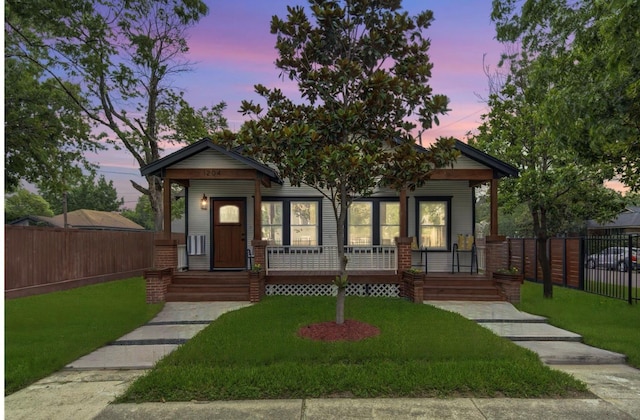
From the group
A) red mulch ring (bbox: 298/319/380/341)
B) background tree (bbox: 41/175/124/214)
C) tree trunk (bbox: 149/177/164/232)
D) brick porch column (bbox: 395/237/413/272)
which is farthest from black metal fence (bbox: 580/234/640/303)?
background tree (bbox: 41/175/124/214)

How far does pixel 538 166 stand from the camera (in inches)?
491

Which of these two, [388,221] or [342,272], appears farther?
[388,221]

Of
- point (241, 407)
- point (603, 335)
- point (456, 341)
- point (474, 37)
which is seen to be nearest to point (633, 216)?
point (474, 37)

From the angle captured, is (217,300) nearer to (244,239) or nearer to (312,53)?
(244,239)

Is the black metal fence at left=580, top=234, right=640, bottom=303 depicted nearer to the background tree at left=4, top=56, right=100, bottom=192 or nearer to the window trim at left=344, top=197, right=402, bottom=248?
the window trim at left=344, top=197, right=402, bottom=248

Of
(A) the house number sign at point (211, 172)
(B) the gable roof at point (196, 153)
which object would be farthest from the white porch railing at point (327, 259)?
(A) the house number sign at point (211, 172)

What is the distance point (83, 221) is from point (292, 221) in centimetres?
3193

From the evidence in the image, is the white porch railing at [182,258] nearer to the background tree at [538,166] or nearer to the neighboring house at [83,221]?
the background tree at [538,166]

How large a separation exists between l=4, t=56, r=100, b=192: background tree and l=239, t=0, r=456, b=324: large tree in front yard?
926 centimetres

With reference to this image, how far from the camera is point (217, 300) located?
32.1 feet

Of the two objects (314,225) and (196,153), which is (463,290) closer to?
(314,225)

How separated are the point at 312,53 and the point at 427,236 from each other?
23.8 ft

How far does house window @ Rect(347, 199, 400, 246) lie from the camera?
12.0 metres

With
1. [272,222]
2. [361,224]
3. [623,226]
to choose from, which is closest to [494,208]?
[361,224]
